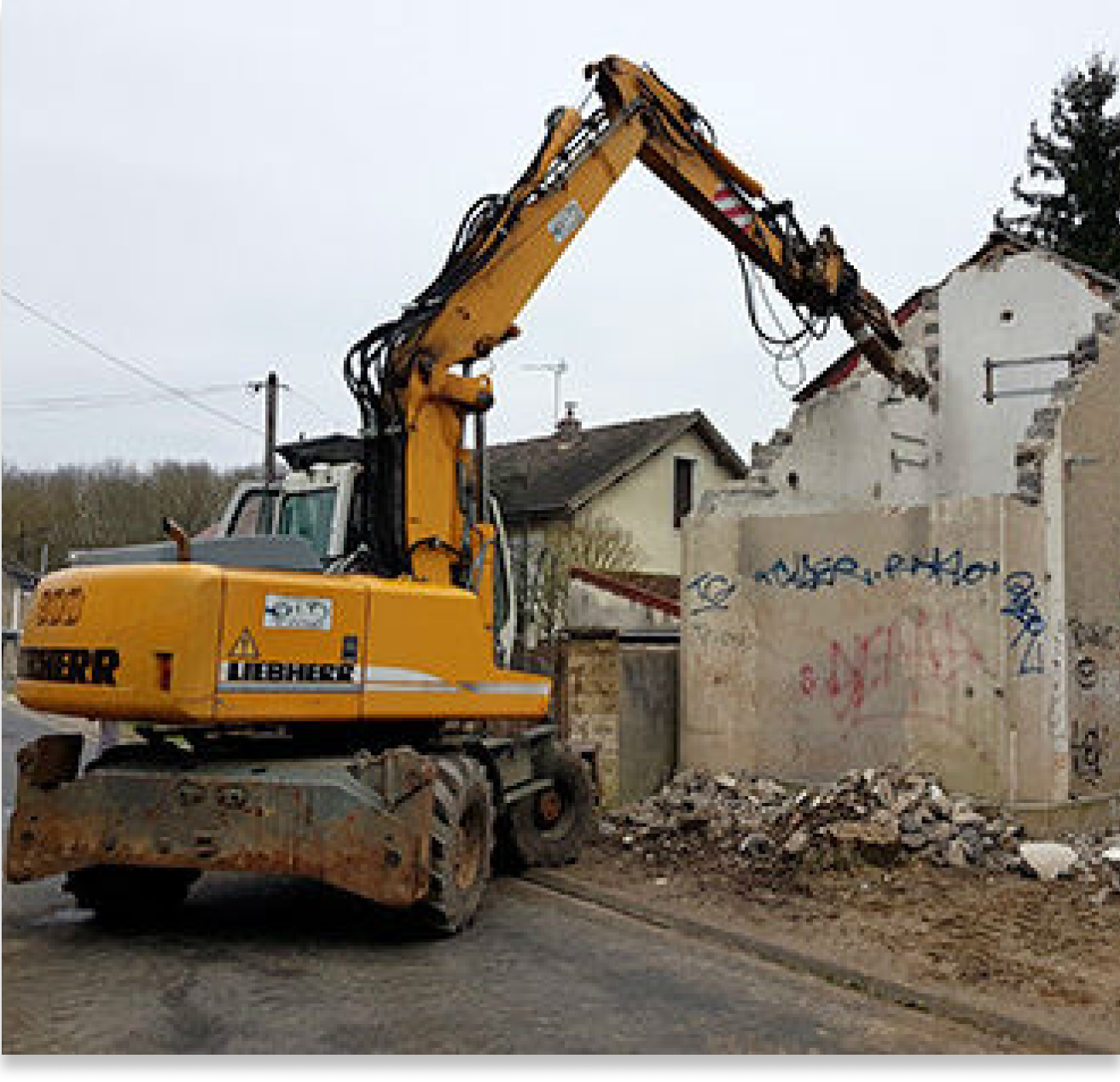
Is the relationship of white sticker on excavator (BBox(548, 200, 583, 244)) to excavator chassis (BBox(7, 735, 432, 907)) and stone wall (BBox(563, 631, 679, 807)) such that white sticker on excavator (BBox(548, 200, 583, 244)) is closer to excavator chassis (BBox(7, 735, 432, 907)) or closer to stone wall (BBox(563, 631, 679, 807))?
stone wall (BBox(563, 631, 679, 807))

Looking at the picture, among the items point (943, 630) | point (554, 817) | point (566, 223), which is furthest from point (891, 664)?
point (566, 223)

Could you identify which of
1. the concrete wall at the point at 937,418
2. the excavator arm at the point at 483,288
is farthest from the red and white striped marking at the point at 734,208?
the concrete wall at the point at 937,418

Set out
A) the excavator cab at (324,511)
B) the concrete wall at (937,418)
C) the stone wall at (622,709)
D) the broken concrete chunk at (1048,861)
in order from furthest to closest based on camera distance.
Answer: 1. the concrete wall at (937,418)
2. the stone wall at (622,709)
3. the broken concrete chunk at (1048,861)
4. the excavator cab at (324,511)

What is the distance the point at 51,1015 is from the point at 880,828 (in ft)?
21.2

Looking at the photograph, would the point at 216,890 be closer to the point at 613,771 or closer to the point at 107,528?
→ the point at 107,528

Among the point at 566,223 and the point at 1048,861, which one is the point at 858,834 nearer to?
the point at 1048,861

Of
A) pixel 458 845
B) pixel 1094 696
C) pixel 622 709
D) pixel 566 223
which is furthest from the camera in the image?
pixel 622 709

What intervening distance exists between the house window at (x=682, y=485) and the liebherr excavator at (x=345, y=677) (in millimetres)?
18731

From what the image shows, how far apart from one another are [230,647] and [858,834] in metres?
5.28

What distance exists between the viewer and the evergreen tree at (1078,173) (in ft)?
93.7

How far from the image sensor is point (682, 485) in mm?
28703

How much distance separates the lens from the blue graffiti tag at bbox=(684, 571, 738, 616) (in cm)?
1265

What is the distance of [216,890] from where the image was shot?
8.73m

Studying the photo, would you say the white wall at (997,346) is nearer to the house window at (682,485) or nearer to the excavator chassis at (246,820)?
the excavator chassis at (246,820)
